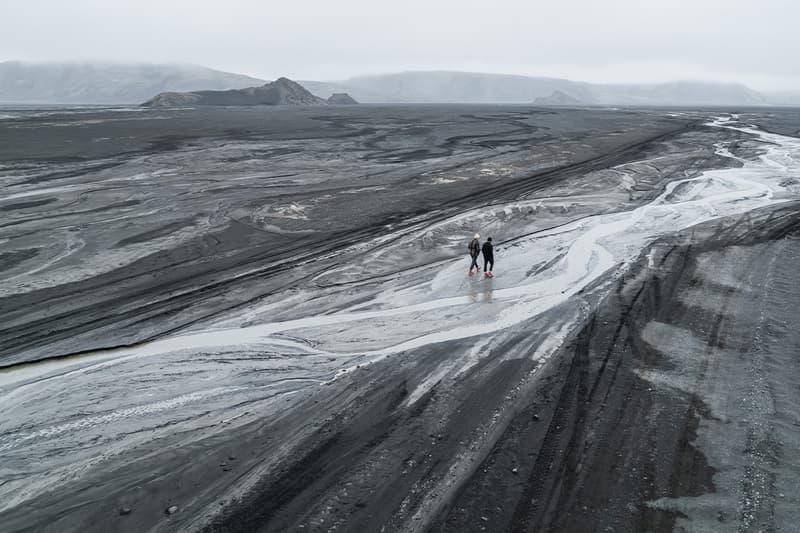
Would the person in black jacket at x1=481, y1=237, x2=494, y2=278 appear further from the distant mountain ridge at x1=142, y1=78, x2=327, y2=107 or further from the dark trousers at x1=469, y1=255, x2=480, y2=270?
the distant mountain ridge at x1=142, y1=78, x2=327, y2=107

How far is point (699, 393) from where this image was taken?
9227mm

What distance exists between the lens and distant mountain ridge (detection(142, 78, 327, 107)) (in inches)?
5379

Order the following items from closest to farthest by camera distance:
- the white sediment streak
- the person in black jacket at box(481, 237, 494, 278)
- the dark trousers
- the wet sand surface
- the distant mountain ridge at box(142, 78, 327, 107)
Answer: the wet sand surface → the white sediment streak → the person in black jacket at box(481, 237, 494, 278) → the dark trousers → the distant mountain ridge at box(142, 78, 327, 107)

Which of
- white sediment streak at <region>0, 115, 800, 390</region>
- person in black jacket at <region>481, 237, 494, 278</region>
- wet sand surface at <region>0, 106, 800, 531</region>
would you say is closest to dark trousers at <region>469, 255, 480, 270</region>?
person in black jacket at <region>481, 237, 494, 278</region>

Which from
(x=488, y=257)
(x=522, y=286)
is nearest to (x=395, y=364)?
(x=522, y=286)

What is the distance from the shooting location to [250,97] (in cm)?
15425

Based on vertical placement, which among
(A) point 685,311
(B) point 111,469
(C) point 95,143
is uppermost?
(C) point 95,143

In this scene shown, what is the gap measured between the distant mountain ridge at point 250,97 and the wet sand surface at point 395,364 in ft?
412

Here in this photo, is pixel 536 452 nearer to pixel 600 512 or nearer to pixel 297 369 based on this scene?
pixel 600 512

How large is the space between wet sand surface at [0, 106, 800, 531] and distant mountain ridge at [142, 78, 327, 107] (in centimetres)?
12550

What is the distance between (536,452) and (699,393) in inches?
149

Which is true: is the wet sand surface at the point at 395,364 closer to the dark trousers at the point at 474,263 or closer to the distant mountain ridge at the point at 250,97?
the dark trousers at the point at 474,263

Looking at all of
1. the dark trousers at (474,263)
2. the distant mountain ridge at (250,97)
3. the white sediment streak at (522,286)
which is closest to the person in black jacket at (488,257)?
the dark trousers at (474,263)

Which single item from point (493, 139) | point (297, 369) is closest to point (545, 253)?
point (297, 369)
